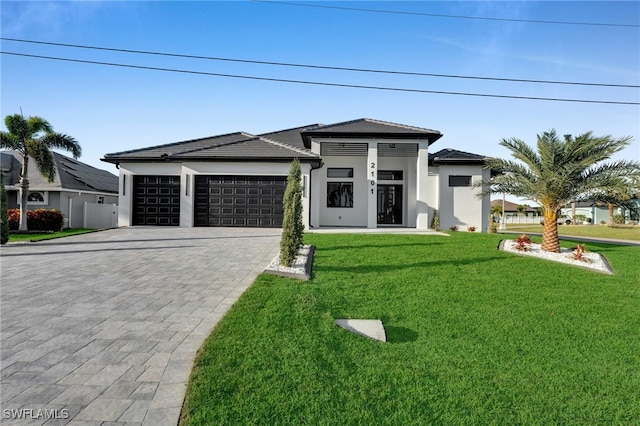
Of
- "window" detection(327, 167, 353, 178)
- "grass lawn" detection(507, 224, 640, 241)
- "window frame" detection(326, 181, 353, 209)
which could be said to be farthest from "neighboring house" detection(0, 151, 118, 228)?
"grass lawn" detection(507, 224, 640, 241)

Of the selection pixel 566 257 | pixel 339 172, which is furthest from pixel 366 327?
pixel 339 172

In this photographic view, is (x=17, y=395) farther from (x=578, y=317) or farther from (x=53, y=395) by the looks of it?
(x=578, y=317)

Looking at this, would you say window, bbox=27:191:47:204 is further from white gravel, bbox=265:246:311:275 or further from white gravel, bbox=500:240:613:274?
white gravel, bbox=500:240:613:274

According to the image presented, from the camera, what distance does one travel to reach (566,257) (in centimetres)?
985

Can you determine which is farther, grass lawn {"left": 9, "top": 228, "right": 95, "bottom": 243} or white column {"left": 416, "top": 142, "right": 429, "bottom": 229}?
white column {"left": 416, "top": 142, "right": 429, "bottom": 229}

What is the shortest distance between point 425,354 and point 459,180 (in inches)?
655

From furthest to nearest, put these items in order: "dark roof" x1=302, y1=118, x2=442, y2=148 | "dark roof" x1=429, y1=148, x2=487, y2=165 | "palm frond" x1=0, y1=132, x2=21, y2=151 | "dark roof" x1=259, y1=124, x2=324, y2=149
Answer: "dark roof" x1=259, y1=124, x2=324, y2=149 < "dark roof" x1=429, y1=148, x2=487, y2=165 < "dark roof" x1=302, y1=118, x2=442, y2=148 < "palm frond" x1=0, y1=132, x2=21, y2=151

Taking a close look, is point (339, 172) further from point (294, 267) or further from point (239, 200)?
point (294, 267)

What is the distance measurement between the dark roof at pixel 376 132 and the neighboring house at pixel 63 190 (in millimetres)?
16107

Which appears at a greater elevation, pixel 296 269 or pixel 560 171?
pixel 560 171

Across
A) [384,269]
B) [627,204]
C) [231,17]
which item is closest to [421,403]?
[384,269]

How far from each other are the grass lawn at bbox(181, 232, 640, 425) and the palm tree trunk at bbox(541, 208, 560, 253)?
3.52 metres

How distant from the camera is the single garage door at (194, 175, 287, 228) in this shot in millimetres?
16875

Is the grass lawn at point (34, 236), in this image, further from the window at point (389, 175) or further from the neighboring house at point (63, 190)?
the window at point (389, 175)
